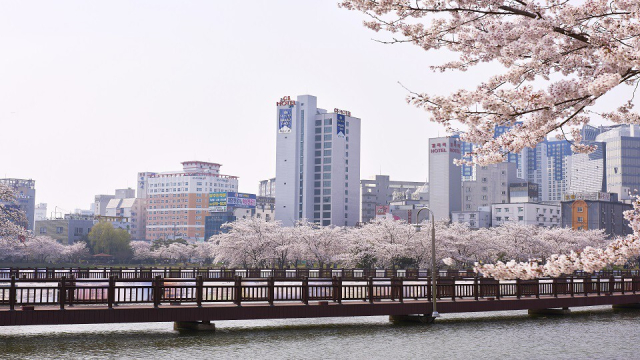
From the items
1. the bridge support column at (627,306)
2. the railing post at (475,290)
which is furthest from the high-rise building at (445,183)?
the railing post at (475,290)

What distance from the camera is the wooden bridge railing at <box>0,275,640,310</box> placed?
26422mm

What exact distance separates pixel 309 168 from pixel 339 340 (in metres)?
172

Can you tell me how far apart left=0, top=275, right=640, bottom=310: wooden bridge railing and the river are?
123cm

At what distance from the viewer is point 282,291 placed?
29.0 metres

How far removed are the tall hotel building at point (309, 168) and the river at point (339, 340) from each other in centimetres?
16288

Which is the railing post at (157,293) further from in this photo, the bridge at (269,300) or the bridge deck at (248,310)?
the bridge deck at (248,310)

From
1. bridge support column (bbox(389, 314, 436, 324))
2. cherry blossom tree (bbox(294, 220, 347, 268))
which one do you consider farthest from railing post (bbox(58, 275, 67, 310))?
cherry blossom tree (bbox(294, 220, 347, 268))

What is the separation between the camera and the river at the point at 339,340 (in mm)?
23250

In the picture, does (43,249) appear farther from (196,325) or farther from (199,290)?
(199,290)

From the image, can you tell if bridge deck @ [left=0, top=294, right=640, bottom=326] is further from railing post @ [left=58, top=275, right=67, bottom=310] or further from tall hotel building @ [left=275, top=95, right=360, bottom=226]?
tall hotel building @ [left=275, top=95, right=360, bottom=226]

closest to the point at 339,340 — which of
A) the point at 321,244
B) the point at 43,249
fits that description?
the point at 321,244

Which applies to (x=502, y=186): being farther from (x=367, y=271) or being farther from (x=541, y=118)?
(x=541, y=118)

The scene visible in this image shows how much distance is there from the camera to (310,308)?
2950 centimetres

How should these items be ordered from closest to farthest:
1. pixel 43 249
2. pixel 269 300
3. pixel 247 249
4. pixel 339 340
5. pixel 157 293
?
pixel 339 340, pixel 157 293, pixel 269 300, pixel 247 249, pixel 43 249
